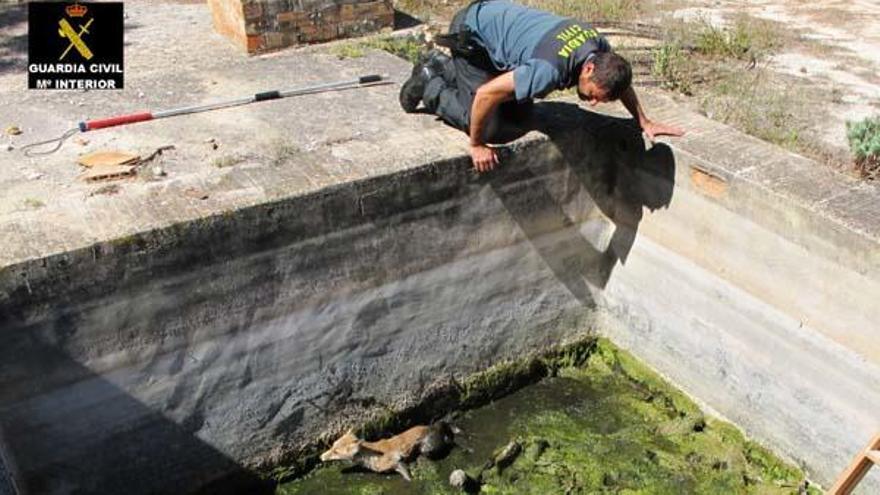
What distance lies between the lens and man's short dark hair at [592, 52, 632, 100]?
4.18m

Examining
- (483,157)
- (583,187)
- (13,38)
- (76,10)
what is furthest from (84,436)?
(13,38)

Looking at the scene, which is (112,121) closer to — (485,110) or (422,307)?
(422,307)

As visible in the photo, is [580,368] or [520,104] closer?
[520,104]

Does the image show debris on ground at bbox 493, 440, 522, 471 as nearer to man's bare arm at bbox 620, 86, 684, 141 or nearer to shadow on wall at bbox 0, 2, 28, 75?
man's bare arm at bbox 620, 86, 684, 141

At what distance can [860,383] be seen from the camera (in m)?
4.20

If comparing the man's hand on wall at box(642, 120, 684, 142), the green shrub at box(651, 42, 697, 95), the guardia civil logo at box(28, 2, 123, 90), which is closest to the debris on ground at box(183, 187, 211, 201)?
the guardia civil logo at box(28, 2, 123, 90)

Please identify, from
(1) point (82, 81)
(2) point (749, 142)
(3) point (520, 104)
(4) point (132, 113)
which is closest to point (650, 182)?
(2) point (749, 142)

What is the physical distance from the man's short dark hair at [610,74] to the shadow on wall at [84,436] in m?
2.63

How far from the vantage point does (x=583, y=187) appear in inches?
203

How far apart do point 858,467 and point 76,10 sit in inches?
238

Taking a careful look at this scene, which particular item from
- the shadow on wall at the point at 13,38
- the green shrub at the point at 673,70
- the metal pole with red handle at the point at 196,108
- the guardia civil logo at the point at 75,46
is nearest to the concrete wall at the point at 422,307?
the metal pole with red handle at the point at 196,108

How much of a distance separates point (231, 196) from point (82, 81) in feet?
7.71

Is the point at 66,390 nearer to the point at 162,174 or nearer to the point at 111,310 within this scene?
the point at 111,310

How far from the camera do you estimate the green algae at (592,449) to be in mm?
4656
